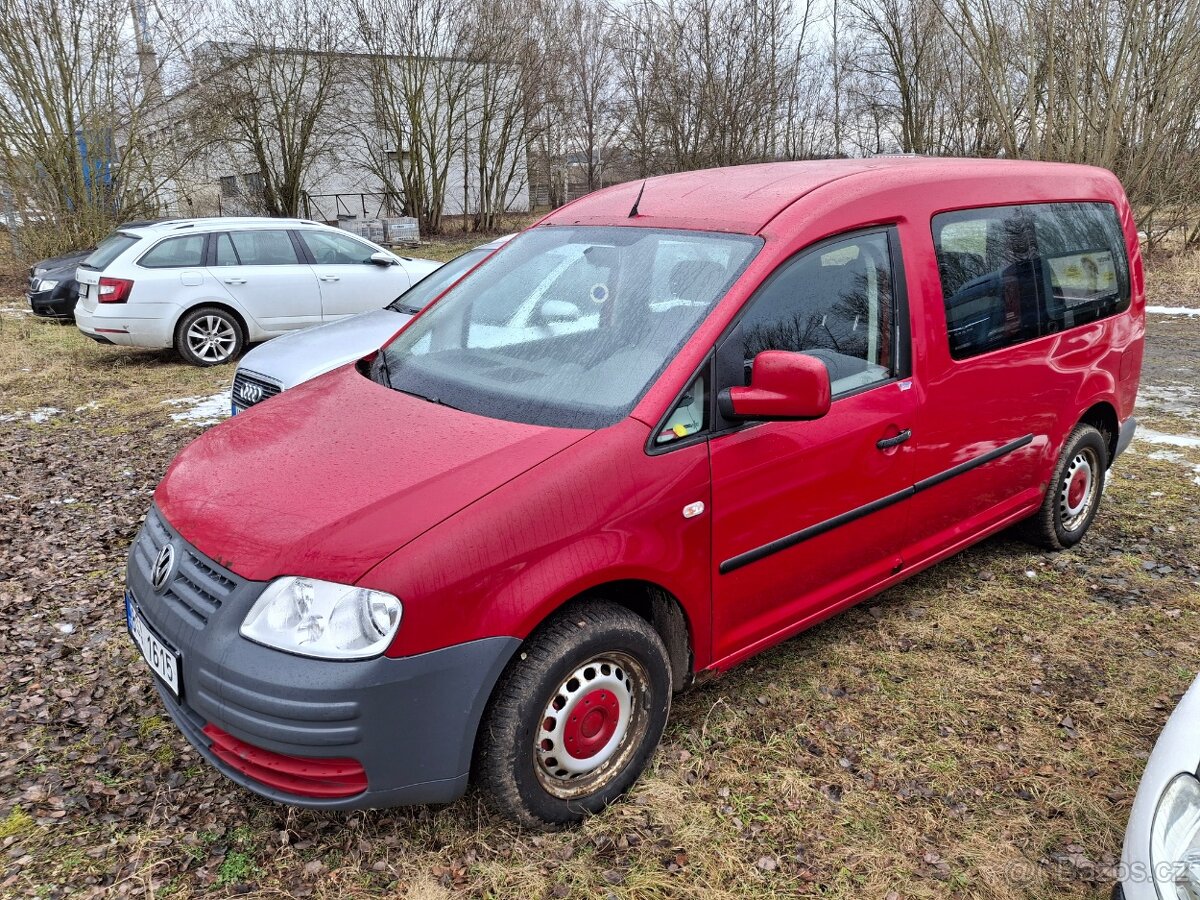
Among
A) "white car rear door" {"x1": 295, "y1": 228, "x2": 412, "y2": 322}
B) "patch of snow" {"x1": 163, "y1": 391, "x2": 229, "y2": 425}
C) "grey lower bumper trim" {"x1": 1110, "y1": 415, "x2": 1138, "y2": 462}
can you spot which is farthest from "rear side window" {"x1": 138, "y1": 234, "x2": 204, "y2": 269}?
"grey lower bumper trim" {"x1": 1110, "y1": 415, "x2": 1138, "y2": 462}

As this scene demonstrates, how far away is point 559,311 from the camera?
323 cm

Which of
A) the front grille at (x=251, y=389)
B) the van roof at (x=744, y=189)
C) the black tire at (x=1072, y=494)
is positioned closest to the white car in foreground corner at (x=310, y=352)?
the front grille at (x=251, y=389)

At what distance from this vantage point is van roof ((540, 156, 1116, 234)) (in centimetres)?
314

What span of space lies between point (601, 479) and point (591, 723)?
75cm

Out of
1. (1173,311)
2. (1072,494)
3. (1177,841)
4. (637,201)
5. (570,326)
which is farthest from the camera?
(1173,311)

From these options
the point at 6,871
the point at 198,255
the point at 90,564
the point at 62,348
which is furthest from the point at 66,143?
the point at 6,871

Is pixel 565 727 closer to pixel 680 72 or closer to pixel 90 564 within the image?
pixel 90 564

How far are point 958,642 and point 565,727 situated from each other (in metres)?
2.07

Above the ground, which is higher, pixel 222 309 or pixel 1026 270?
pixel 1026 270

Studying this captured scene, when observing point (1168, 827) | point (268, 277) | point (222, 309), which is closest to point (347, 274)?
point (268, 277)

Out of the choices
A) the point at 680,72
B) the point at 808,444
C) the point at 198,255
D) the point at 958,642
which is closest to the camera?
the point at 808,444

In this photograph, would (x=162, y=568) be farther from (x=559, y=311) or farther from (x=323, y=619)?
(x=559, y=311)

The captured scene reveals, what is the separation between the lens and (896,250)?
336cm

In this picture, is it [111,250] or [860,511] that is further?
[111,250]
